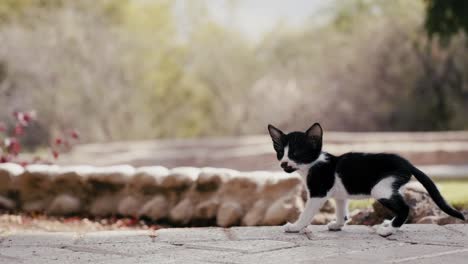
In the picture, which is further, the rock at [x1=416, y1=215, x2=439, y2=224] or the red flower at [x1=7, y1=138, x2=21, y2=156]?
the red flower at [x1=7, y1=138, x2=21, y2=156]

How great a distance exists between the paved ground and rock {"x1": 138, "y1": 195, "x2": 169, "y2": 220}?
2466 millimetres

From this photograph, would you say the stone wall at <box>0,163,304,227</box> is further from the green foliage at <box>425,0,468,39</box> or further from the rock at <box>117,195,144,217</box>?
the green foliage at <box>425,0,468,39</box>

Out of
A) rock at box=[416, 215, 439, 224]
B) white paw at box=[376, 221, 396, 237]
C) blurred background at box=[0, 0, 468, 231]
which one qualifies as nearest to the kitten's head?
A: white paw at box=[376, 221, 396, 237]

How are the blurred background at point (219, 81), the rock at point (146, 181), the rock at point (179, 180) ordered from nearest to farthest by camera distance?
the rock at point (179, 180) < the rock at point (146, 181) < the blurred background at point (219, 81)

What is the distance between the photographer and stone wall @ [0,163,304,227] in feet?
24.7

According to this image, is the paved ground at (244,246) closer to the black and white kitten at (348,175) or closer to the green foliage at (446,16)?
the black and white kitten at (348,175)

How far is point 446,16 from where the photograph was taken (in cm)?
1509

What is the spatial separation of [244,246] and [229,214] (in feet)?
9.34

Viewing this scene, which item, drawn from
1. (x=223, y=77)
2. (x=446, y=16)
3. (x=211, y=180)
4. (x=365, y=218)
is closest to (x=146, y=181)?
(x=211, y=180)

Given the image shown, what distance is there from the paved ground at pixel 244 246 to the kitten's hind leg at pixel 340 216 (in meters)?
0.06

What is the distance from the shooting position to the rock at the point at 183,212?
7.74 meters

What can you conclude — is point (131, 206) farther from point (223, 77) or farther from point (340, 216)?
point (223, 77)

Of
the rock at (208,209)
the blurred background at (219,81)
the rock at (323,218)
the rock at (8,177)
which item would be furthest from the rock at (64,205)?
the blurred background at (219,81)

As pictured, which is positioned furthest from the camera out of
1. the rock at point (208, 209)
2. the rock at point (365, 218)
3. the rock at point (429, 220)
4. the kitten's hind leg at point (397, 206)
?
the rock at point (208, 209)
